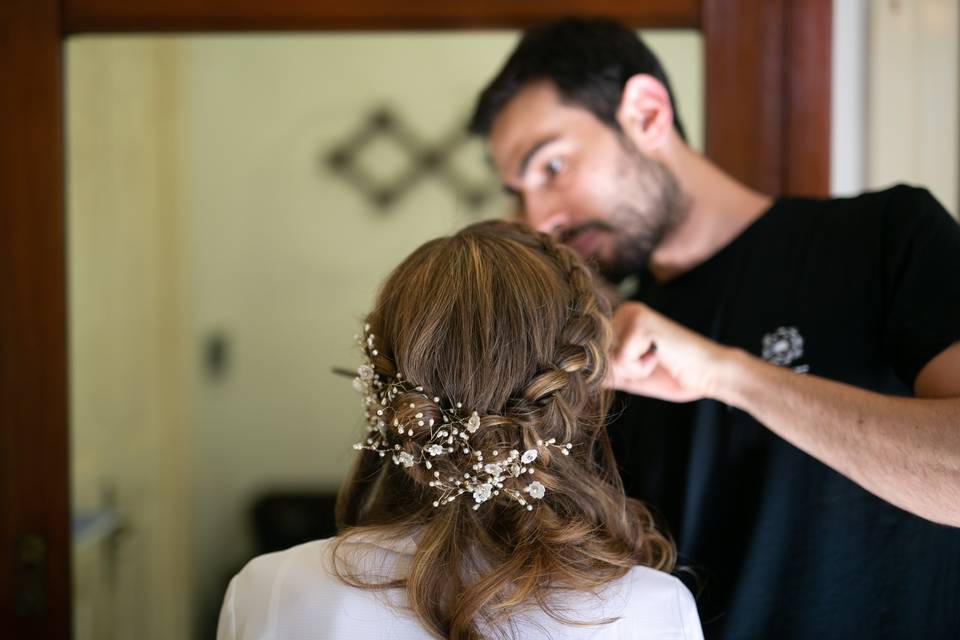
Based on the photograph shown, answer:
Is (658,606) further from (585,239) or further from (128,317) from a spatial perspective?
(128,317)

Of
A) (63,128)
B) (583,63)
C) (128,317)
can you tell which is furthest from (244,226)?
(583,63)

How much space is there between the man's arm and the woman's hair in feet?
0.46

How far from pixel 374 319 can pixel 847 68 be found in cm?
112

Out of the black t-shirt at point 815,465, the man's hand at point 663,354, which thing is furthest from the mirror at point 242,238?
the man's hand at point 663,354

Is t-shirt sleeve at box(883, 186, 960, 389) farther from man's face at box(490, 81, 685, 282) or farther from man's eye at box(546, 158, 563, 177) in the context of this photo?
man's eye at box(546, 158, 563, 177)

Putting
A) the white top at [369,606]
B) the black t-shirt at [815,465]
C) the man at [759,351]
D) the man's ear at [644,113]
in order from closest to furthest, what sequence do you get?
the white top at [369,606]
the man at [759,351]
the black t-shirt at [815,465]
the man's ear at [644,113]

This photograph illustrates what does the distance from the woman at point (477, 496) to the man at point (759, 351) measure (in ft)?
0.65

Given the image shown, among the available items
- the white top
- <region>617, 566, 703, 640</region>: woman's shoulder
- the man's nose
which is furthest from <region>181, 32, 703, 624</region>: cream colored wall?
<region>617, 566, 703, 640</region>: woman's shoulder

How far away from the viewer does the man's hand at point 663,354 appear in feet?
3.19

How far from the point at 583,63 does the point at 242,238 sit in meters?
0.74

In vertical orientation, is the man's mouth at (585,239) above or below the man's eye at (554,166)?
below

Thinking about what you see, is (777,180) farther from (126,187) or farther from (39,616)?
(39,616)

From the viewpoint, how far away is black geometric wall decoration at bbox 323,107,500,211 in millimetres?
1501

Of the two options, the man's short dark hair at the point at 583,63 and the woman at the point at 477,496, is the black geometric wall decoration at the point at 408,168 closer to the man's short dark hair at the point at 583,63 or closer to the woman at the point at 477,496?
the man's short dark hair at the point at 583,63
